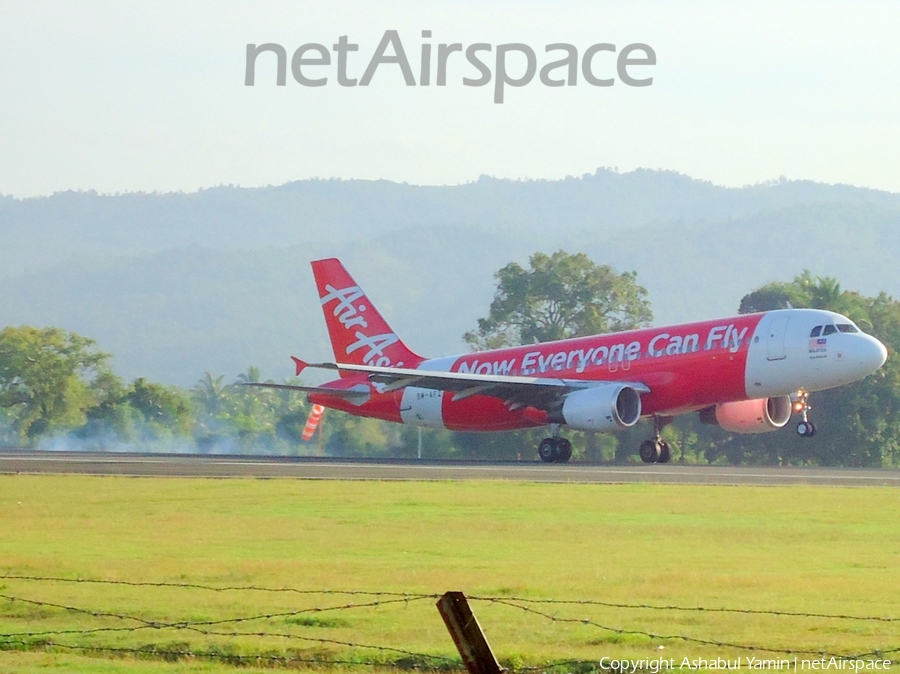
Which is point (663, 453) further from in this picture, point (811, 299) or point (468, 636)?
point (468, 636)

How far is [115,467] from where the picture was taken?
4138cm

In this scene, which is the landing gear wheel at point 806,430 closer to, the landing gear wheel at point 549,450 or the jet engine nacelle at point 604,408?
the jet engine nacelle at point 604,408

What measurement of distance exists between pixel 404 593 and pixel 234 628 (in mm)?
2377

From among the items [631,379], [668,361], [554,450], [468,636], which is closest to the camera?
[468,636]

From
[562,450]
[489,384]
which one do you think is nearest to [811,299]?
[562,450]

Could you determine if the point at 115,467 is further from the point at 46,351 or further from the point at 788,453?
the point at 46,351

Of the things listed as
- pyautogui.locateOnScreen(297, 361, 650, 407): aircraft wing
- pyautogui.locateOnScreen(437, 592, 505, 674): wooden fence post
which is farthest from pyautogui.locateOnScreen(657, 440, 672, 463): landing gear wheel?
pyautogui.locateOnScreen(437, 592, 505, 674): wooden fence post

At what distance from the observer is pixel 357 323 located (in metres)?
57.1

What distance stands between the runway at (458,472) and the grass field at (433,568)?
550 cm

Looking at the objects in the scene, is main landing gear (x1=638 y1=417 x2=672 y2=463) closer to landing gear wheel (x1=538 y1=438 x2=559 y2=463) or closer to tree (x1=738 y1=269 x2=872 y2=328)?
landing gear wheel (x1=538 y1=438 x2=559 y2=463)

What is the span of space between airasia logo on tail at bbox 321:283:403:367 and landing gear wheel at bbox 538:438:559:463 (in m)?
8.91

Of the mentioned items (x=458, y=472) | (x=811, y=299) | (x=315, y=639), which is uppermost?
(x=811, y=299)

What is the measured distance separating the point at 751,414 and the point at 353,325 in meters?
16.6

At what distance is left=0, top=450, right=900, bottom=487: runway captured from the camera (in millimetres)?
37344
